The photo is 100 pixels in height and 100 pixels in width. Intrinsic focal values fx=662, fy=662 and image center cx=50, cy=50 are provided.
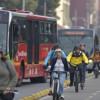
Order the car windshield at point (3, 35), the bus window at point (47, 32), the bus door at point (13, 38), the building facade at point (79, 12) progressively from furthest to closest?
the building facade at point (79, 12) → the bus window at point (47, 32) → the bus door at point (13, 38) → the car windshield at point (3, 35)

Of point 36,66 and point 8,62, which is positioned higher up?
point 8,62

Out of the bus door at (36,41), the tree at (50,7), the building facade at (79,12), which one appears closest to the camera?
the bus door at (36,41)

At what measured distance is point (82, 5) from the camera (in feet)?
472

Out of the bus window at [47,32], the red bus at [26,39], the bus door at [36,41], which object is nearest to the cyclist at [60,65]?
the red bus at [26,39]

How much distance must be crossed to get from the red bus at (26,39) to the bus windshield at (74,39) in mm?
10258

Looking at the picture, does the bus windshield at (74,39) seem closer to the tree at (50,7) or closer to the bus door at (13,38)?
the bus door at (13,38)

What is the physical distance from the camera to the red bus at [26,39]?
25.8 m

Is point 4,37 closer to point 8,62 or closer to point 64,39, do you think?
point 8,62

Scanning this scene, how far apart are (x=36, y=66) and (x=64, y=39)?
44.7 feet

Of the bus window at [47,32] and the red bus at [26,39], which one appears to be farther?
the bus window at [47,32]

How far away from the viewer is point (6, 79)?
1148cm

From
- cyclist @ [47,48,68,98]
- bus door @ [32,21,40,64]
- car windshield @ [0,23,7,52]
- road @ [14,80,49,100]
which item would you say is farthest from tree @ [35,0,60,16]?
cyclist @ [47,48,68,98]

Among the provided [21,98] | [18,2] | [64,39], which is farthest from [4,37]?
[18,2]

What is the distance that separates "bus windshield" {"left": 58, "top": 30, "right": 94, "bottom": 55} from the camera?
4275 cm
